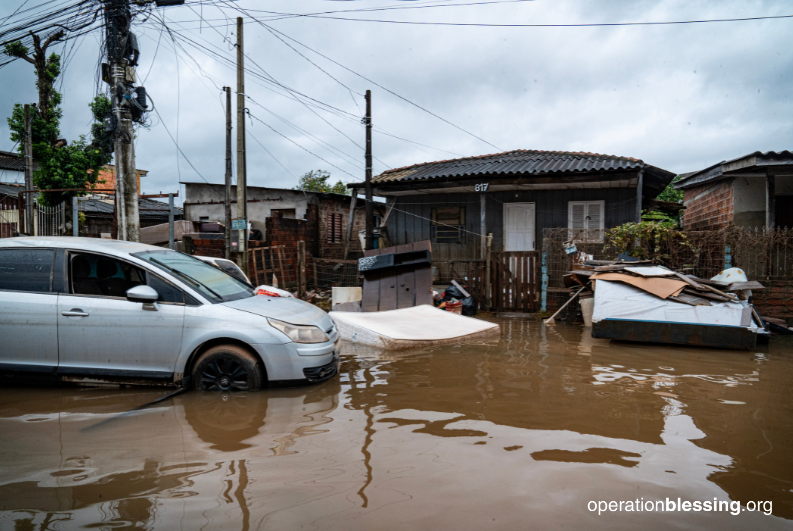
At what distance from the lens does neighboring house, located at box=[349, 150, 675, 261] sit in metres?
13.1

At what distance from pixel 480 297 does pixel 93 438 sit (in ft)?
29.4

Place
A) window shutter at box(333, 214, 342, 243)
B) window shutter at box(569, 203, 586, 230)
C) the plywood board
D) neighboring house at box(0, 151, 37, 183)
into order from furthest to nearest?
neighboring house at box(0, 151, 37, 183)
window shutter at box(333, 214, 342, 243)
window shutter at box(569, 203, 586, 230)
the plywood board

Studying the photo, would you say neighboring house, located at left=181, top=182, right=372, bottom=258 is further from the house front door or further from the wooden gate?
the wooden gate

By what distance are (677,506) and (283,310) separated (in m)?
3.58

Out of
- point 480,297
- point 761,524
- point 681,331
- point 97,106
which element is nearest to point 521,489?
point 761,524

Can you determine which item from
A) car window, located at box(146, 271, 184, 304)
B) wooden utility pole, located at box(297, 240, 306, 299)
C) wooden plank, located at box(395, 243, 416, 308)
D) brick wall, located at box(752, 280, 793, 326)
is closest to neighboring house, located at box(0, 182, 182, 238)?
wooden utility pole, located at box(297, 240, 306, 299)

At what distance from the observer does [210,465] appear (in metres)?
3.00

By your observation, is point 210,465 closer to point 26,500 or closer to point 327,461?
point 327,461

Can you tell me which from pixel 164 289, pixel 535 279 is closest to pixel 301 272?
pixel 535 279

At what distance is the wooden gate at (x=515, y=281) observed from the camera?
1081 centimetres

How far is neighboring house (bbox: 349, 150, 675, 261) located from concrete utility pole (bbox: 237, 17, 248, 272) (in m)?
4.30

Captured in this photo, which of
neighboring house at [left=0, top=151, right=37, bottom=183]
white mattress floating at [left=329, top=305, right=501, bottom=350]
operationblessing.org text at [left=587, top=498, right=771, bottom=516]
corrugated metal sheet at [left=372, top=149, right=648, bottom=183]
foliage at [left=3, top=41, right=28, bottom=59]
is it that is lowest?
operationblessing.org text at [left=587, top=498, right=771, bottom=516]

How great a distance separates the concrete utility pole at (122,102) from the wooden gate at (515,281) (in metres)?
7.77

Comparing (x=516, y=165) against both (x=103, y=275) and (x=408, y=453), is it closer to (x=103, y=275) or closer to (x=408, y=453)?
(x=103, y=275)
